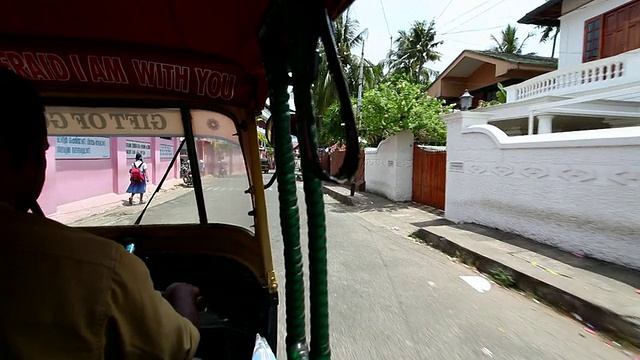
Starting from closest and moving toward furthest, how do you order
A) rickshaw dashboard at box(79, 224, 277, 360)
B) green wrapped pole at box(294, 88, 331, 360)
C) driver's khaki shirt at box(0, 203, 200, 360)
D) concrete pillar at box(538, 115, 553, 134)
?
driver's khaki shirt at box(0, 203, 200, 360) → green wrapped pole at box(294, 88, 331, 360) → rickshaw dashboard at box(79, 224, 277, 360) → concrete pillar at box(538, 115, 553, 134)

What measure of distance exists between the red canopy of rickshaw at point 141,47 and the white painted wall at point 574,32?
14.7 m

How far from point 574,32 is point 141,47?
15773mm

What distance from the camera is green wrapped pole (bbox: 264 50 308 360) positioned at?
107cm

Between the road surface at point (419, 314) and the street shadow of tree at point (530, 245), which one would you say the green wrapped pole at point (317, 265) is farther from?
the street shadow of tree at point (530, 245)

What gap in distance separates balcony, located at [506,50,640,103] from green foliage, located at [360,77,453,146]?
3.32m

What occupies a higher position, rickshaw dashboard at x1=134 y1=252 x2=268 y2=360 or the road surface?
rickshaw dashboard at x1=134 y1=252 x2=268 y2=360

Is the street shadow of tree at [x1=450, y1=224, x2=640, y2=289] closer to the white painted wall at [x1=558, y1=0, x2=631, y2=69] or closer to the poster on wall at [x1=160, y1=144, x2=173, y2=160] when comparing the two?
the poster on wall at [x1=160, y1=144, x2=173, y2=160]

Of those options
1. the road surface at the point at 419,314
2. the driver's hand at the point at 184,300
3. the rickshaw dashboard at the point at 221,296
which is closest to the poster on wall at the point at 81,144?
the road surface at the point at 419,314

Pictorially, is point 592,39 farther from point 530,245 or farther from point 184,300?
point 184,300

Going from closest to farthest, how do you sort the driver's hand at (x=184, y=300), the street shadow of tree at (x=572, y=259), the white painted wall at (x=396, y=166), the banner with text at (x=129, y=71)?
the driver's hand at (x=184, y=300) < the banner with text at (x=129, y=71) < the street shadow of tree at (x=572, y=259) < the white painted wall at (x=396, y=166)

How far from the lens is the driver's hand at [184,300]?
128 centimetres

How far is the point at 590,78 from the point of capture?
1052cm

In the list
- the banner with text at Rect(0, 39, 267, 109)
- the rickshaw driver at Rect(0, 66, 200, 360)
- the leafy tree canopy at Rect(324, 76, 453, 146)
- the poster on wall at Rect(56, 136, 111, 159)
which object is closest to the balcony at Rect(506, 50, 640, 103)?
the leafy tree canopy at Rect(324, 76, 453, 146)

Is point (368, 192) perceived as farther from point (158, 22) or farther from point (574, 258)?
point (158, 22)
